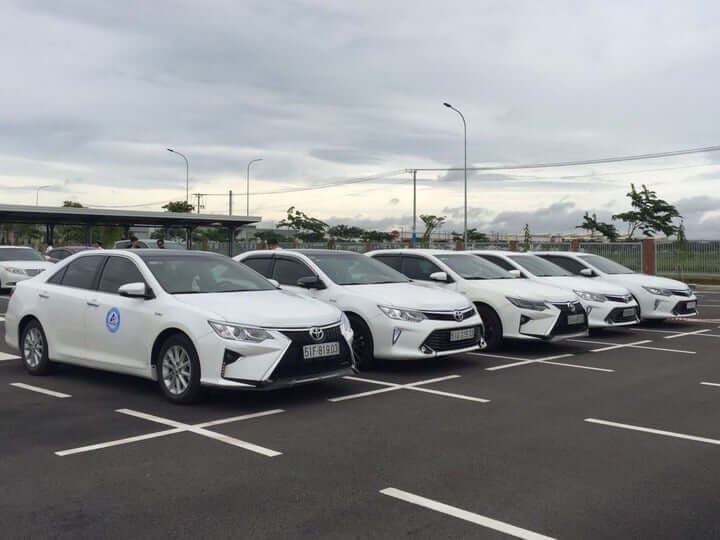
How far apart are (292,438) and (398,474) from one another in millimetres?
1224

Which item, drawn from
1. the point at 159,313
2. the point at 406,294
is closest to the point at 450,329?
the point at 406,294

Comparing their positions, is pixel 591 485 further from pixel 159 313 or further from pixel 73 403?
pixel 73 403

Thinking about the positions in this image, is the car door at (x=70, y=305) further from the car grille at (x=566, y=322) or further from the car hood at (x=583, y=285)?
the car hood at (x=583, y=285)

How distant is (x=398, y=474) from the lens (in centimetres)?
492

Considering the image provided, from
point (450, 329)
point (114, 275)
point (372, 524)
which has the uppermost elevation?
point (114, 275)

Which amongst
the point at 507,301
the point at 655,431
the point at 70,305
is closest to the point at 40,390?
the point at 70,305

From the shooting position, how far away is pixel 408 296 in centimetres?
924

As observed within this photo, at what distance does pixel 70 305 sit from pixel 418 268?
220 inches

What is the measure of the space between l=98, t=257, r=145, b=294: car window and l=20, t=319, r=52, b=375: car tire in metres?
1.15

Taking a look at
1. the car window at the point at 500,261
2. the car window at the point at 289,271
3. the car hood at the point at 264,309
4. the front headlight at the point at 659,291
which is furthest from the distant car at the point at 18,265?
the front headlight at the point at 659,291

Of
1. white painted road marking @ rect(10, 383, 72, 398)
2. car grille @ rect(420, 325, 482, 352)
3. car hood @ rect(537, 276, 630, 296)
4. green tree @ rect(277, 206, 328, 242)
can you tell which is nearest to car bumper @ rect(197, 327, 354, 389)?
white painted road marking @ rect(10, 383, 72, 398)

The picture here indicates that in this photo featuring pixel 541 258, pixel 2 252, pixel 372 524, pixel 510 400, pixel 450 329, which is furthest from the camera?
pixel 2 252

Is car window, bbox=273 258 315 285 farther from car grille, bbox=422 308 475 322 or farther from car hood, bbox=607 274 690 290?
car hood, bbox=607 274 690 290

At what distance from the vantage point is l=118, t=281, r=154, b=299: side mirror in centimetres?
729
